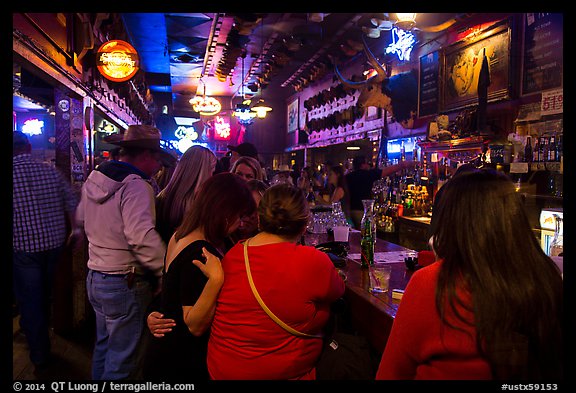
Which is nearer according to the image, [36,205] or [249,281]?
[249,281]

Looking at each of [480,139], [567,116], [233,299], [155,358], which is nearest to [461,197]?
[567,116]

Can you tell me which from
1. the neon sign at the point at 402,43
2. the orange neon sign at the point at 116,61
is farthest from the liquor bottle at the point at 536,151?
the orange neon sign at the point at 116,61

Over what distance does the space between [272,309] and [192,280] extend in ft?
1.32

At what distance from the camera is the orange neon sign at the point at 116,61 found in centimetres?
500

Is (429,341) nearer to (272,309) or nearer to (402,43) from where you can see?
(272,309)

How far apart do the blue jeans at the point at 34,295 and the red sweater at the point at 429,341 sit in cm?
317

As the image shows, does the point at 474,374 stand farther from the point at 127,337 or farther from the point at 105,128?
the point at 105,128

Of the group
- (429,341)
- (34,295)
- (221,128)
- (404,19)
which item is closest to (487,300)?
(429,341)

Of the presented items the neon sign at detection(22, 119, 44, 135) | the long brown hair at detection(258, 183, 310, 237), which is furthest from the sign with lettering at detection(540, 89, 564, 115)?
the neon sign at detection(22, 119, 44, 135)

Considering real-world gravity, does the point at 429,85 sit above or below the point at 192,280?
above

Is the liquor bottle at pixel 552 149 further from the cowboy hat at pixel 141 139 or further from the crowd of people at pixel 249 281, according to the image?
the cowboy hat at pixel 141 139

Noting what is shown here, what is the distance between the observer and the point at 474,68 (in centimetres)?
544

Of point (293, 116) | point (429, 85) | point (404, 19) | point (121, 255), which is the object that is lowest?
point (121, 255)

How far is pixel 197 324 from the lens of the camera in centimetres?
175
